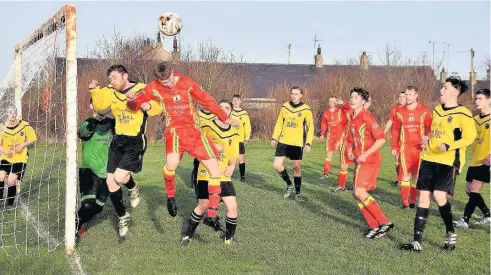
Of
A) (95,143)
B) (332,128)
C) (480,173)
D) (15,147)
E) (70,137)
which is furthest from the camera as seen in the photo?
(332,128)

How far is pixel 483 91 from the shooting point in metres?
7.93

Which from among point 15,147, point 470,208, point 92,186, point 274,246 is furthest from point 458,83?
point 15,147

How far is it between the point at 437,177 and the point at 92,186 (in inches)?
177

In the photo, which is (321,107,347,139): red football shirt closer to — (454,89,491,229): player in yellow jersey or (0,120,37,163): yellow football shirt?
(454,89,491,229): player in yellow jersey

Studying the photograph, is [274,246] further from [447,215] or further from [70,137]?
[70,137]

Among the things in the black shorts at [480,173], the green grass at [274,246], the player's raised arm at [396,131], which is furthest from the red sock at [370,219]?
the player's raised arm at [396,131]

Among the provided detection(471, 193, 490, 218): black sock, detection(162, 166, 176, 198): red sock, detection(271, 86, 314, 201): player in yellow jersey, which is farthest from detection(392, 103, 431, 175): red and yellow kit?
detection(162, 166, 176, 198): red sock

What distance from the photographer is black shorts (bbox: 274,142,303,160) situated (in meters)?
11.2

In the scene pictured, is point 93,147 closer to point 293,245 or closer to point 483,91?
point 293,245

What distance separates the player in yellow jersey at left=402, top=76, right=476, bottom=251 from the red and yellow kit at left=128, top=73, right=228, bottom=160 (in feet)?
8.49

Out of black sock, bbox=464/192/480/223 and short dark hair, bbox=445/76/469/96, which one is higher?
short dark hair, bbox=445/76/469/96

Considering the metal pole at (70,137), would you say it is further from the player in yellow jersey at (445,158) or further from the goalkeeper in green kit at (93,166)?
the player in yellow jersey at (445,158)

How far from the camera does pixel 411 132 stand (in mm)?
9648

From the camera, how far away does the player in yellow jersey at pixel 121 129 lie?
727 centimetres
